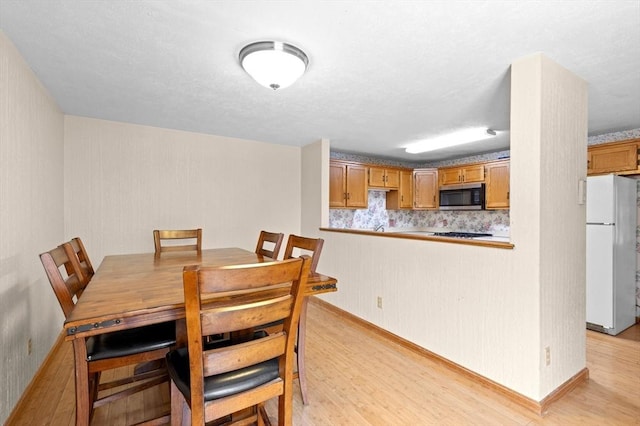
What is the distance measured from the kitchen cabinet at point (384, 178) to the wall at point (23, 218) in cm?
386

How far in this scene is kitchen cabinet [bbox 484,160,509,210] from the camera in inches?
167

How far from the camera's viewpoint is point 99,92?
7.90 feet

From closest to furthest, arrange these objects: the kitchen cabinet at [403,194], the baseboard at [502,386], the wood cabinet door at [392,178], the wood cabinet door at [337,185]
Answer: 1. the baseboard at [502,386]
2. the wood cabinet door at [337,185]
3. the wood cabinet door at [392,178]
4. the kitchen cabinet at [403,194]

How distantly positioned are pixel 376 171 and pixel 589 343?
3216 millimetres

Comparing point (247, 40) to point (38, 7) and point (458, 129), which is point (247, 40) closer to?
point (38, 7)

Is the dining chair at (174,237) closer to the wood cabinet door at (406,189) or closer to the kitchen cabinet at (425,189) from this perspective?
the wood cabinet door at (406,189)

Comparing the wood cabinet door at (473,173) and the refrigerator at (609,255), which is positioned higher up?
the wood cabinet door at (473,173)

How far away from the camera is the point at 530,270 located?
1.80m

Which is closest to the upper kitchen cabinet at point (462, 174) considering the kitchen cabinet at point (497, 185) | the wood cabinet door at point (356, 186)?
the kitchen cabinet at point (497, 185)

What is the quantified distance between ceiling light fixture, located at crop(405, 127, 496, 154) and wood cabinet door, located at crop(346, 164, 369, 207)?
2.56ft

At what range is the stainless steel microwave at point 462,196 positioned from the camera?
178 inches

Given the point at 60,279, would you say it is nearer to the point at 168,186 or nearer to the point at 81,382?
the point at 81,382

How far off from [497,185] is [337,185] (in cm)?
234

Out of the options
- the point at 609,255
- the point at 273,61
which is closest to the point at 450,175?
the point at 609,255
